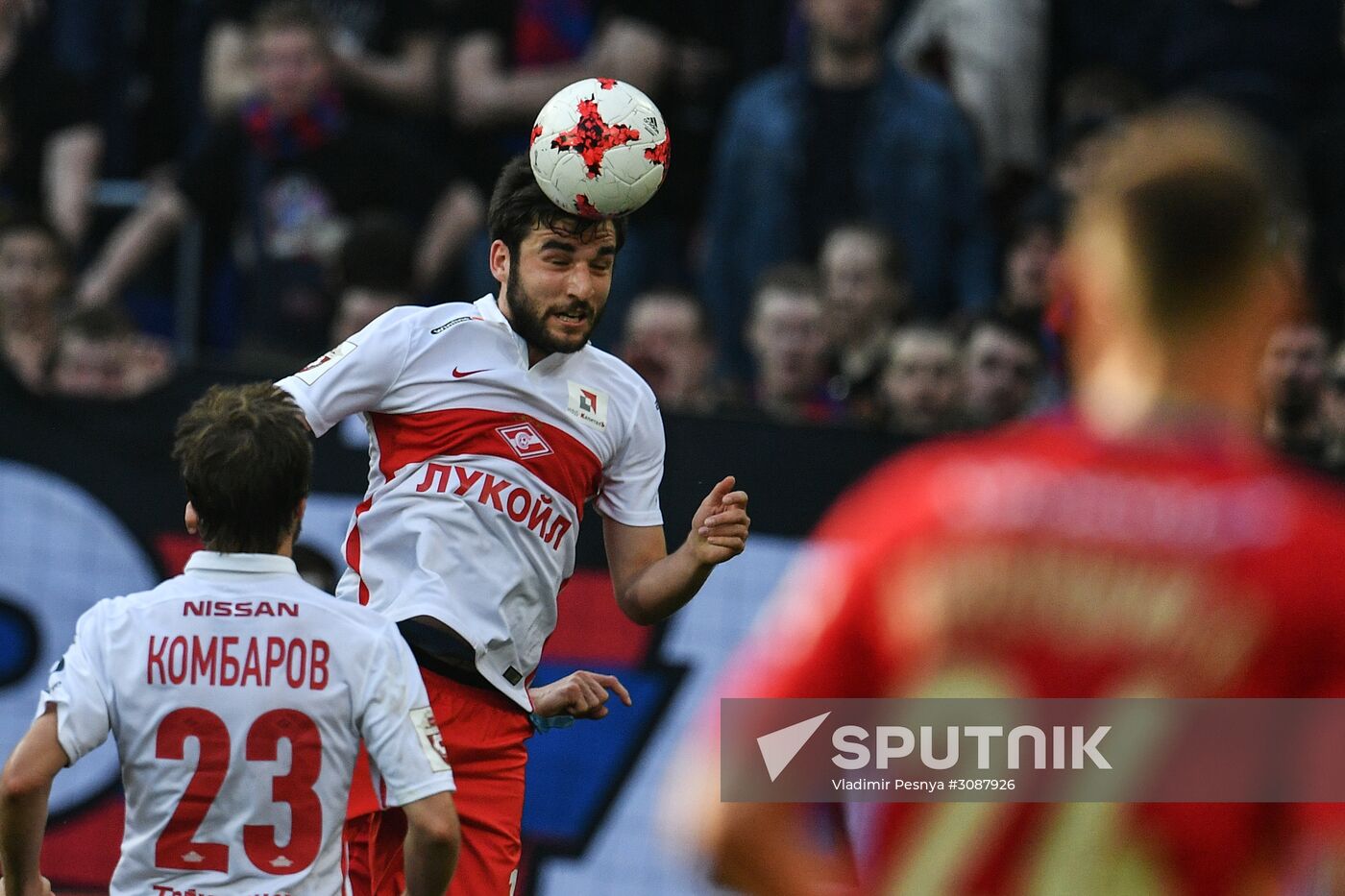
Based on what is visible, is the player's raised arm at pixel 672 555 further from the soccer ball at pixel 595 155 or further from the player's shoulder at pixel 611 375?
A: the soccer ball at pixel 595 155

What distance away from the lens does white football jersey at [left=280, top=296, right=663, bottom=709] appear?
210 inches

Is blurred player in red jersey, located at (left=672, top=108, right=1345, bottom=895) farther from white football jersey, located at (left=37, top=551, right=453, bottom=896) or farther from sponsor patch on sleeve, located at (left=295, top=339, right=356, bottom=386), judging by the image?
sponsor patch on sleeve, located at (left=295, top=339, right=356, bottom=386)

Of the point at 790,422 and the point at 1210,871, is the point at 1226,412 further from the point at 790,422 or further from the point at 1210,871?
the point at 790,422

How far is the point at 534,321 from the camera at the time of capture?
544 centimetres

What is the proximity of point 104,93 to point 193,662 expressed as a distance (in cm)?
796

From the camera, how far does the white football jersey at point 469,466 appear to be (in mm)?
5332

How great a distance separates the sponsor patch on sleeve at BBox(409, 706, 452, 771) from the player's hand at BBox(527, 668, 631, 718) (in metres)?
0.87

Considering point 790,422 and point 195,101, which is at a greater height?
point 195,101

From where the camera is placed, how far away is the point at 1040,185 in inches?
398

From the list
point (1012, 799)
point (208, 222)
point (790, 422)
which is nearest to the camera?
point (1012, 799)

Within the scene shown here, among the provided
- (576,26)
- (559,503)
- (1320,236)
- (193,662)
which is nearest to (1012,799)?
(193,662)

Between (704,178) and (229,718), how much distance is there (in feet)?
22.1

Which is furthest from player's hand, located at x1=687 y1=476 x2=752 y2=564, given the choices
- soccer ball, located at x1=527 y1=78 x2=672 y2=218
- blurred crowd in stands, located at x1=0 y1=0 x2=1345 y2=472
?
blurred crowd in stands, located at x1=0 y1=0 x2=1345 y2=472

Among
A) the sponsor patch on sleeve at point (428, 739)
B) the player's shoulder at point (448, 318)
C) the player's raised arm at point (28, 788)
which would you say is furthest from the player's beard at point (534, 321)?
the player's raised arm at point (28, 788)
